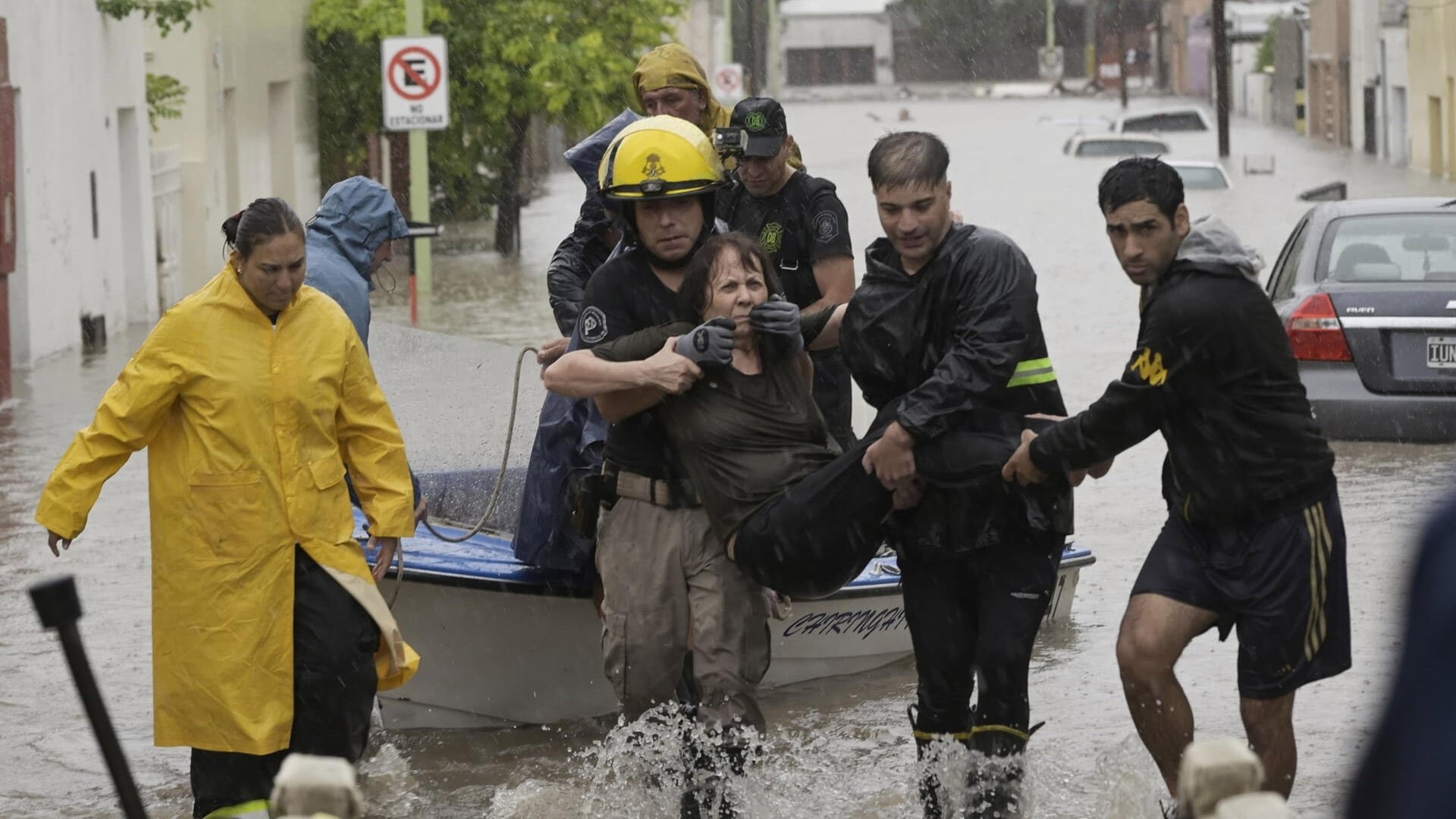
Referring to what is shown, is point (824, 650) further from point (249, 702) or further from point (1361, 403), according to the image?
point (1361, 403)

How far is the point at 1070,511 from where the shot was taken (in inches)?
201

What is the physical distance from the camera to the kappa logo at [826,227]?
19.8 feet

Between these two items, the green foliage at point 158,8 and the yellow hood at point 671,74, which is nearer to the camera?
the yellow hood at point 671,74

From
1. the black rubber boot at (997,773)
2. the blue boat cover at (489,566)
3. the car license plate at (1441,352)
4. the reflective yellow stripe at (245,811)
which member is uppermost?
the car license plate at (1441,352)

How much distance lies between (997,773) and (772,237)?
71.0 inches

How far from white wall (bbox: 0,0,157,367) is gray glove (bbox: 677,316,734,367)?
13.6 metres

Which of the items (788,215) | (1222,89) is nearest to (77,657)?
(788,215)

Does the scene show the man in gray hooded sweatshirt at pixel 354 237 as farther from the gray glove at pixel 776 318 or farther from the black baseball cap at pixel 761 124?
the gray glove at pixel 776 318

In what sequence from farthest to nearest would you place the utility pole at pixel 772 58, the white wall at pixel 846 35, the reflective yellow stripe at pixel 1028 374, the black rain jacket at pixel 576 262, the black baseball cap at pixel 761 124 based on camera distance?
Answer: 1. the white wall at pixel 846 35
2. the utility pole at pixel 772 58
3. the black rain jacket at pixel 576 262
4. the black baseball cap at pixel 761 124
5. the reflective yellow stripe at pixel 1028 374

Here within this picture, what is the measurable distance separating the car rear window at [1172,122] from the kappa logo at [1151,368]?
44549mm

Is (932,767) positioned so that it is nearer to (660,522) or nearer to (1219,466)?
(660,522)

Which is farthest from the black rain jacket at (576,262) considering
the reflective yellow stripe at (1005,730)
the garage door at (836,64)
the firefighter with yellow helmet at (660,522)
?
the garage door at (836,64)

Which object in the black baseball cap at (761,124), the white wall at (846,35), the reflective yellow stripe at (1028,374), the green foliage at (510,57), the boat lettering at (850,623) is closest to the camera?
the reflective yellow stripe at (1028,374)

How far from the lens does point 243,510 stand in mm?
5047
